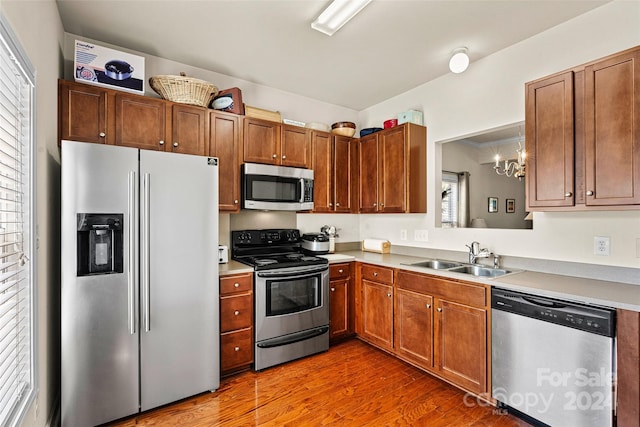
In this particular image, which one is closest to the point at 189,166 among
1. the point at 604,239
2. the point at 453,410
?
the point at 453,410

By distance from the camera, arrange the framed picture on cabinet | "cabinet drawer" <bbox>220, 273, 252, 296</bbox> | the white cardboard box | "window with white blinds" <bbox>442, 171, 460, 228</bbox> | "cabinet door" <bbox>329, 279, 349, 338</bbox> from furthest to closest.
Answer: the framed picture on cabinet → "window with white blinds" <bbox>442, 171, 460, 228</bbox> → "cabinet door" <bbox>329, 279, 349, 338</bbox> → "cabinet drawer" <bbox>220, 273, 252, 296</bbox> → the white cardboard box

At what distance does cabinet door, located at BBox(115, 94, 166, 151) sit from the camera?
2.35 metres

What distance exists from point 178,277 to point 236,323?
0.66 m

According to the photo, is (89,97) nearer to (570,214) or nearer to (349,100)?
(349,100)

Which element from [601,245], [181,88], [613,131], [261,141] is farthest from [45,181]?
[601,245]

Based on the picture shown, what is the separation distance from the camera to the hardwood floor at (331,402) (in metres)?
2.00

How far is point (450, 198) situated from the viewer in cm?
466

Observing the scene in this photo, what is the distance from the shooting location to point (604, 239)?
2.06 meters

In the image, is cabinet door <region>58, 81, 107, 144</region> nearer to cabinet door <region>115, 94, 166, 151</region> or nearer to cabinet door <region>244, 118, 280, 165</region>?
cabinet door <region>115, 94, 166, 151</region>

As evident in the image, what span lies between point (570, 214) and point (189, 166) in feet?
9.09

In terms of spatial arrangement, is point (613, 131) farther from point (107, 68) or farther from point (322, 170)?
point (107, 68)

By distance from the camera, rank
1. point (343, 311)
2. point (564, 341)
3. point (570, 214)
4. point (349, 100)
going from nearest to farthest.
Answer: point (564, 341) → point (570, 214) → point (343, 311) → point (349, 100)

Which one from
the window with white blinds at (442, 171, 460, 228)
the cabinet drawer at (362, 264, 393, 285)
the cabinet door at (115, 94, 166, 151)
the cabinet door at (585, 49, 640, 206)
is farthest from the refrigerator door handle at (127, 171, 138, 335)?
the window with white blinds at (442, 171, 460, 228)

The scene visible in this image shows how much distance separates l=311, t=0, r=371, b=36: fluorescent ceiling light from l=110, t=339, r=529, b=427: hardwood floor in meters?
2.68
